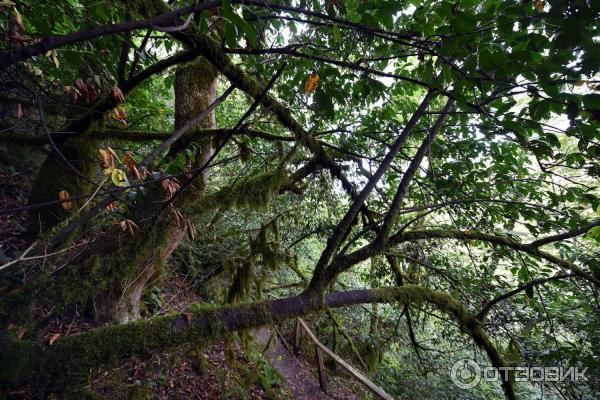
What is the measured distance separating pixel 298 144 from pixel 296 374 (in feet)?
16.4

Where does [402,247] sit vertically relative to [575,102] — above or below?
above

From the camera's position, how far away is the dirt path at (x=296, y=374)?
18.0ft

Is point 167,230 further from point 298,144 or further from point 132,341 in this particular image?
point 298,144

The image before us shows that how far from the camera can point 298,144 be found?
287cm

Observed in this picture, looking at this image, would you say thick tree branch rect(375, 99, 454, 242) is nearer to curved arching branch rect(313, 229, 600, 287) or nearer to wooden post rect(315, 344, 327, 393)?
curved arching branch rect(313, 229, 600, 287)

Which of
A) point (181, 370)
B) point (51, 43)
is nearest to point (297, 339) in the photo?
point (181, 370)

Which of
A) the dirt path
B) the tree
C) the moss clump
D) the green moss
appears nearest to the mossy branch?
the tree

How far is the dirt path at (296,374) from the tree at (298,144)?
103 inches

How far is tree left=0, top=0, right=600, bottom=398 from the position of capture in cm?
125

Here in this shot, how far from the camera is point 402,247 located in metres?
4.29

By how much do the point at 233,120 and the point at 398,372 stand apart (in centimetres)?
687

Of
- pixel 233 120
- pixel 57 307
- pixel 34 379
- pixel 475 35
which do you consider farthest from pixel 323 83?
pixel 233 120

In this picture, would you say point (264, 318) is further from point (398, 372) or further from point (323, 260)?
point (398, 372)

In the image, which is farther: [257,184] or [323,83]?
[257,184]
